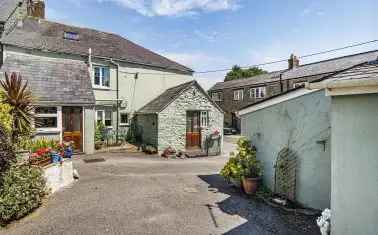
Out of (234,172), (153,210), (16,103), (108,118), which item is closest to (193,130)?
(108,118)

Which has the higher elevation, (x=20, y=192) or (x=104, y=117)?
(x=104, y=117)

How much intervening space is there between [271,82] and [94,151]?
80.6 ft

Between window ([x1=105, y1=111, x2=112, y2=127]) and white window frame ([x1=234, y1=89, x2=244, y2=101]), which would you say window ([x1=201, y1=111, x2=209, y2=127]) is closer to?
window ([x1=105, y1=111, x2=112, y2=127])

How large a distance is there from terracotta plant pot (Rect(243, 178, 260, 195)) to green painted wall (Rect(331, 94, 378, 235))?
14.3ft

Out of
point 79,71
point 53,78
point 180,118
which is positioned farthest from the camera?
point 180,118

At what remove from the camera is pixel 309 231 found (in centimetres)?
649

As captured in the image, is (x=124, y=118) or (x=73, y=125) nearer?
(x=73, y=125)

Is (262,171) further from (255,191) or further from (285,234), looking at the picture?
(285,234)

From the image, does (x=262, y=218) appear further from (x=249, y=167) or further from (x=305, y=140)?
(x=305, y=140)

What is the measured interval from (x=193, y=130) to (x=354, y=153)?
1515 cm

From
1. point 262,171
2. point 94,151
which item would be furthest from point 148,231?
point 94,151

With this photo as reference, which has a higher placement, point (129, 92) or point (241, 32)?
point (241, 32)

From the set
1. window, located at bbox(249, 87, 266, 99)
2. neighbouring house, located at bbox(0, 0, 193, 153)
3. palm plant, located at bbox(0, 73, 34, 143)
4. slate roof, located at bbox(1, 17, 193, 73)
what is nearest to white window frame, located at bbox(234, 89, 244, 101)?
window, located at bbox(249, 87, 266, 99)

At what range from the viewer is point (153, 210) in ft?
25.5
